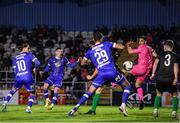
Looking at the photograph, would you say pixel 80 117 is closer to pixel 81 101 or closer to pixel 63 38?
pixel 81 101

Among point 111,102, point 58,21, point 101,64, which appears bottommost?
point 111,102

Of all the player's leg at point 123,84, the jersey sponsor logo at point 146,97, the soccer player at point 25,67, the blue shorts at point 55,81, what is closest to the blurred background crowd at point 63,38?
the jersey sponsor logo at point 146,97

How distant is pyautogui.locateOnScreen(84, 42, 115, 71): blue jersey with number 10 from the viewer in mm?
14445

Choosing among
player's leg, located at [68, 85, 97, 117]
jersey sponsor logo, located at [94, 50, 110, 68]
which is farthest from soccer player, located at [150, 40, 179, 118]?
player's leg, located at [68, 85, 97, 117]

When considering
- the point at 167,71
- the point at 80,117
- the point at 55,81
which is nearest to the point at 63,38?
the point at 55,81

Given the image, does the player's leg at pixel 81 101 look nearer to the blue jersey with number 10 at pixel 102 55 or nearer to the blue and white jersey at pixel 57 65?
the blue jersey with number 10 at pixel 102 55

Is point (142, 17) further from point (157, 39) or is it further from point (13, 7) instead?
point (13, 7)

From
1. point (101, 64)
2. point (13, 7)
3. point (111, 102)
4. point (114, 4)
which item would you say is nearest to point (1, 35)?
point (13, 7)

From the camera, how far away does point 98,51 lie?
14.5 metres

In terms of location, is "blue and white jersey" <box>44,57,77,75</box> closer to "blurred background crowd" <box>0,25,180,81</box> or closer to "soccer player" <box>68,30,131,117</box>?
"soccer player" <box>68,30,131,117</box>

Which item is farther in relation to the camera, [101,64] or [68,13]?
[68,13]

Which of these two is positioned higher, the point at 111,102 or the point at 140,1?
the point at 140,1

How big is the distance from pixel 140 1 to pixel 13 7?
7.98 meters

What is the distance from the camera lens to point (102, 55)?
14.5 metres
